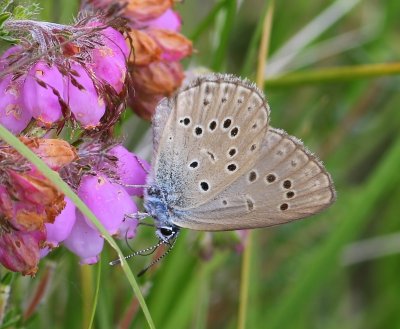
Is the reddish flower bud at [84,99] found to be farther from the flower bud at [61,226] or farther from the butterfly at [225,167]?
the butterfly at [225,167]

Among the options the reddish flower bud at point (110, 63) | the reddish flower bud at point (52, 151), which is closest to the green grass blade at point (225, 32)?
the reddish flower bud at point (110, 63)

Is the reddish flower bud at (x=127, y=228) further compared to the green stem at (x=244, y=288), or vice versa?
the green stem at (x=244, y=288)

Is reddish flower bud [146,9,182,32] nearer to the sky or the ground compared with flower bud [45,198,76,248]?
nearer to the sky

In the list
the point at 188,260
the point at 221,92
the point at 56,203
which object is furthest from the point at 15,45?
the point at 188,260

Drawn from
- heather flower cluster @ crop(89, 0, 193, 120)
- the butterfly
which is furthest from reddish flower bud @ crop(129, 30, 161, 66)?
the butterfly

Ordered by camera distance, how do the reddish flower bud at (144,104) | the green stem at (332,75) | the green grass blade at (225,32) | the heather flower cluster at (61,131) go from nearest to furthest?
the heather flower cluster at (61,131), the reddish flower bud at (144,104), the green grass blade at (225,32), the green stem at (332,75)

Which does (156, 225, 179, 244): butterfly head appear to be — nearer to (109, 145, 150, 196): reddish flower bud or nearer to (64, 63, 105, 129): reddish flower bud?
(109, 145, 150, 196): reddish flower bud

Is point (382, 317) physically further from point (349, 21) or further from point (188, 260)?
point (349, 21)
